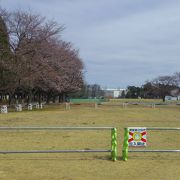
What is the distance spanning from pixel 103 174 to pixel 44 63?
131 feet

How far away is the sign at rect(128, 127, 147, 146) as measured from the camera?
11.8 meters

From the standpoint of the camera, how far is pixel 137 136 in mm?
11812

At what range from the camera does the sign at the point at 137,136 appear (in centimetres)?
1177

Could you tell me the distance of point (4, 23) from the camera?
4644cm

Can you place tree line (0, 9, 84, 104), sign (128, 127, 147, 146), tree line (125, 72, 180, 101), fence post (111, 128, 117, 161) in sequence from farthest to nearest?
tree line (125, 72, 180, 101) → tree line (0, 9, 84, 104) → sign (128, 127, 147, 146) → fence post (111, 128, 117, 161)

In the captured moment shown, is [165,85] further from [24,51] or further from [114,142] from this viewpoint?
[114,142]

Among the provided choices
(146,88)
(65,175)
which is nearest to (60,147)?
(65,175)

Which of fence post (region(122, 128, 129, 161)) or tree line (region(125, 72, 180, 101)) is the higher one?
tree line (region(125, 72, 180, 101))

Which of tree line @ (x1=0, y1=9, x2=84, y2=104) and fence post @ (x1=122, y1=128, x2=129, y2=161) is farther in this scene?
tree line @ (x1=0, y1=9, x2=84, y2=104)

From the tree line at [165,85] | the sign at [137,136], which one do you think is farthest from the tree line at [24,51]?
the tree line at [165,85]

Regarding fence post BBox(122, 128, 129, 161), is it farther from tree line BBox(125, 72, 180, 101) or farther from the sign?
tree line BBox(125, 72, 180, 101)

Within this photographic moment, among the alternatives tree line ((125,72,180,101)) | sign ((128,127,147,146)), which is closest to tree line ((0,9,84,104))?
sign ((128,127,147,146))

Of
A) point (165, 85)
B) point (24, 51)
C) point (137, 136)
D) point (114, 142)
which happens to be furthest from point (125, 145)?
point (165, 85)

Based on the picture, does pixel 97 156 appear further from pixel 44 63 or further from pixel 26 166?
pixel 44 63
